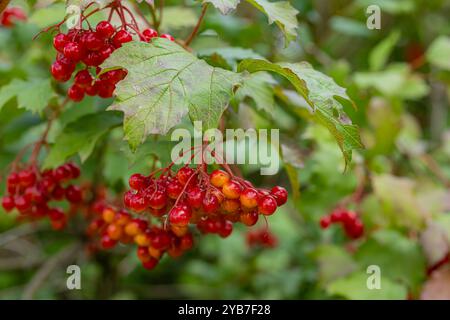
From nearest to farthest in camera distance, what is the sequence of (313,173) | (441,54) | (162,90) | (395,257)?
(162,90) < (395,257) < (313,173) < (441,54)

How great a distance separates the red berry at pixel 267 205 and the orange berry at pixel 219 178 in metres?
0.07

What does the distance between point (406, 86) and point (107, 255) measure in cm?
134

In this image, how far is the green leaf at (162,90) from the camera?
822 millimetres

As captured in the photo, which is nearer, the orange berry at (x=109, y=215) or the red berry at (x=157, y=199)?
the red berry at (x=157, y=199)

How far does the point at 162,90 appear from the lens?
2.79ft

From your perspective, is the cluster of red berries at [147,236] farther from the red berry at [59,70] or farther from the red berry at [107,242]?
the red berry at [59,70]

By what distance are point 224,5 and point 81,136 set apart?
0.50 m

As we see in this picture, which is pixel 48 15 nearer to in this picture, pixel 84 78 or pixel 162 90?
pixel 84 78

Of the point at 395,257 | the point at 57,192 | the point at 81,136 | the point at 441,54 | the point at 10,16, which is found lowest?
the point at 395,257

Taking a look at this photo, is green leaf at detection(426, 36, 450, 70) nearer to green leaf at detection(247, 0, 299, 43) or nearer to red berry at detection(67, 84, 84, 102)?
green leaf at detection(247, 0, 299, 43)

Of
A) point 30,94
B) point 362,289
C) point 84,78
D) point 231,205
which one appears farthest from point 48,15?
point 362,289

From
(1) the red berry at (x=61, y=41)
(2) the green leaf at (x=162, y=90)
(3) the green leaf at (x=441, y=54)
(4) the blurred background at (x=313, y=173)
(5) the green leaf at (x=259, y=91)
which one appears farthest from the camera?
Answer: (3) the green leaf at (x=441, y=54)

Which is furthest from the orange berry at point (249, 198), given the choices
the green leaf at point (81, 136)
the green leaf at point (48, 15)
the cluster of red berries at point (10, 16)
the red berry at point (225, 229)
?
the cluster of red berries at point (10, 16)
